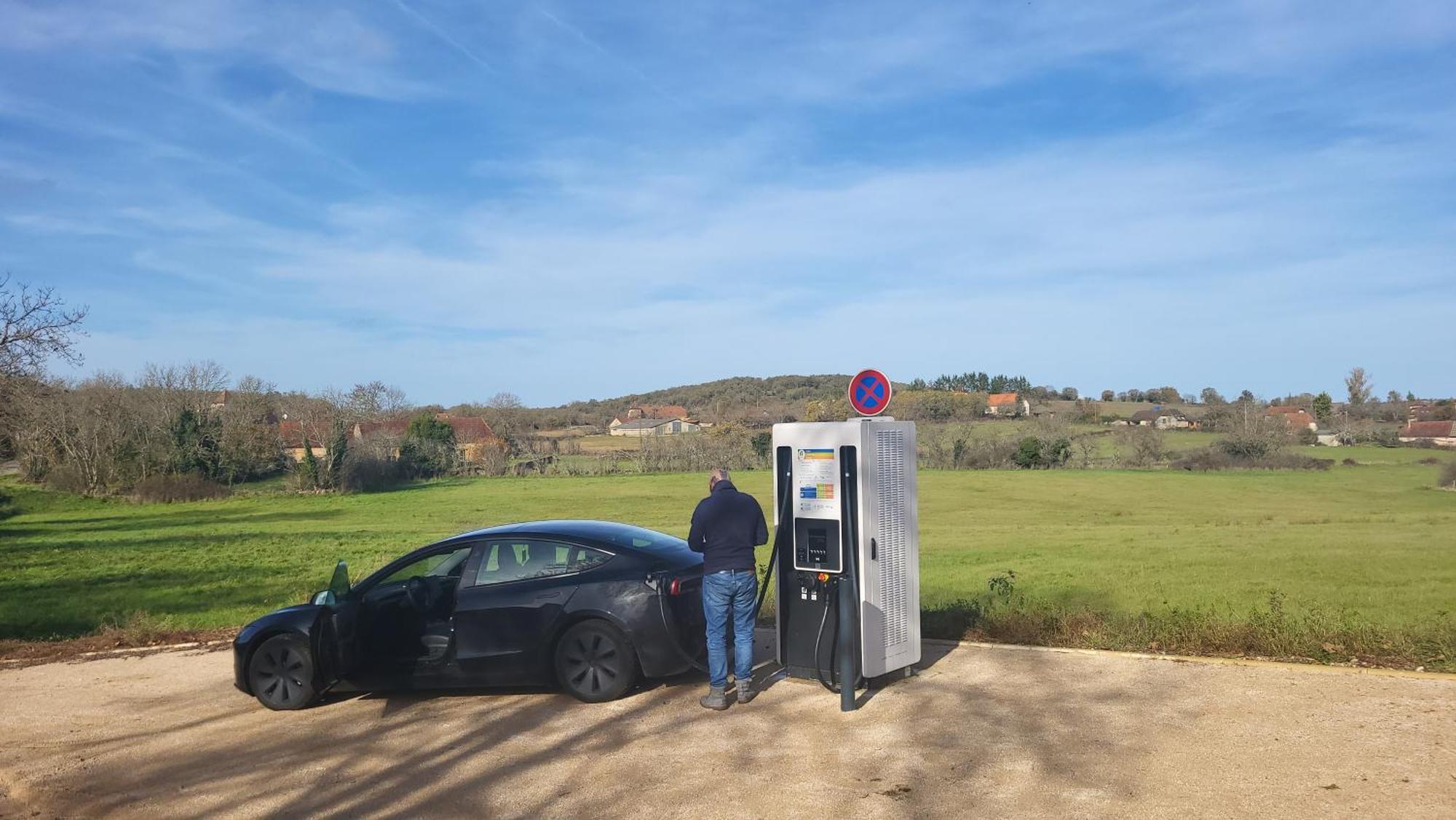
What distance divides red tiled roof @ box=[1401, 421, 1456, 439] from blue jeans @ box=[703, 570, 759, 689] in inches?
3665

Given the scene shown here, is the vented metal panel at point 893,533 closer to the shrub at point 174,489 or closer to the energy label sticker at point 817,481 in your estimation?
the energy label sticker at point 817,481

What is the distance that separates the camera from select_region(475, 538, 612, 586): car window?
8570 mm

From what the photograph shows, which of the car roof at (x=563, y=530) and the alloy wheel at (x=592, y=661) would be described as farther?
the car roof at (x=563, y=530)

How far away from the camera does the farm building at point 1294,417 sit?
77.8m

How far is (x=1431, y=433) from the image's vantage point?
8519cm

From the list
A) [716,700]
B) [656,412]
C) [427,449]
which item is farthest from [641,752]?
[656,412]

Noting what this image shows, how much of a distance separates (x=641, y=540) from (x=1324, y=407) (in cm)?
11203

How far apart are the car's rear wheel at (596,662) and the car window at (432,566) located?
1271 millimetres

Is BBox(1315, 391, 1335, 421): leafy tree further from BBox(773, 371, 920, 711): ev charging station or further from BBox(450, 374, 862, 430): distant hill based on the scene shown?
BBox(773, 371, 920, 711): ev charging station

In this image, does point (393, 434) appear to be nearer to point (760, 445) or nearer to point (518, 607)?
point (760, 445)

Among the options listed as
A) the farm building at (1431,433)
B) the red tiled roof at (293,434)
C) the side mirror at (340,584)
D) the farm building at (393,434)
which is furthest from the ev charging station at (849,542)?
the farm building at (1431,433)

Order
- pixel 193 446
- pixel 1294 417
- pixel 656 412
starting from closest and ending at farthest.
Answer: pixel 193 446
pixel 1294 417
pixel 656 412

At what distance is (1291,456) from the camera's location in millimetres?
66750

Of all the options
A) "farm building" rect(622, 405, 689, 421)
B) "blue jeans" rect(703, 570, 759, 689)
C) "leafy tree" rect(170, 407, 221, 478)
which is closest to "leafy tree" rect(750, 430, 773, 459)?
"farm building" rect(622, 405, 689, 421)
